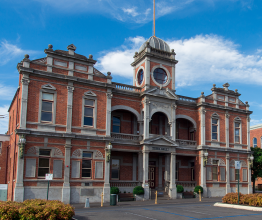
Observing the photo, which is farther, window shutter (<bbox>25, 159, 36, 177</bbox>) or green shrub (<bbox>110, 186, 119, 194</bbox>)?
green shrub (<bbox>110, 186, 119, 194</bbox>)

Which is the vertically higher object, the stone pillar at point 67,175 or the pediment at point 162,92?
the pediment at point 162,92

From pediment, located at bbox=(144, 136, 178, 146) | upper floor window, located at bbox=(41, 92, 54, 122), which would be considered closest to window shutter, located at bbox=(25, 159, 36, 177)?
upper floor window, located at bbox=(41, 92, 54, 122)

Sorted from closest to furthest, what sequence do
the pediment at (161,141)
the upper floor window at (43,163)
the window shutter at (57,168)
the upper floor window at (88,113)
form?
the upper floor window at (43,163), the window shutter at (57,168), the upper floor window at (88,113), the pediment at (161,141)

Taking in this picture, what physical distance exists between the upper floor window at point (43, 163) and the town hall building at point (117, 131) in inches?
3.1

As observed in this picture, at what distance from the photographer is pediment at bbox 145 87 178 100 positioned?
2888 centimetres

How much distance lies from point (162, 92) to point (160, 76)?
7.41ft

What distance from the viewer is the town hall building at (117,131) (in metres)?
23.5

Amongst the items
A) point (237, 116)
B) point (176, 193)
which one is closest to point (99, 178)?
point (176, 193)

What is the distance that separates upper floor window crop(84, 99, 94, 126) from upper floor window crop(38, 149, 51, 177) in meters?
4.44

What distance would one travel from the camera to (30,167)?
74.6ft

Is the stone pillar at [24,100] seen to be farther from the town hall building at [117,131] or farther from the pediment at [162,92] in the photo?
the pediment at [162,92]

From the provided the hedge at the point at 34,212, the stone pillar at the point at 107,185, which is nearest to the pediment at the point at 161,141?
the stone pillar at the point at 107,185

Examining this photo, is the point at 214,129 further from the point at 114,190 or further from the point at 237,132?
the point at 114,190

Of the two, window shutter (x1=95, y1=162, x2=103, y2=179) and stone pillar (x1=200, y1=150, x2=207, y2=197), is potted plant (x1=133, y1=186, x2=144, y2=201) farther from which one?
stone pillar (x1=200, y1=150, x2=207, y2=197)
